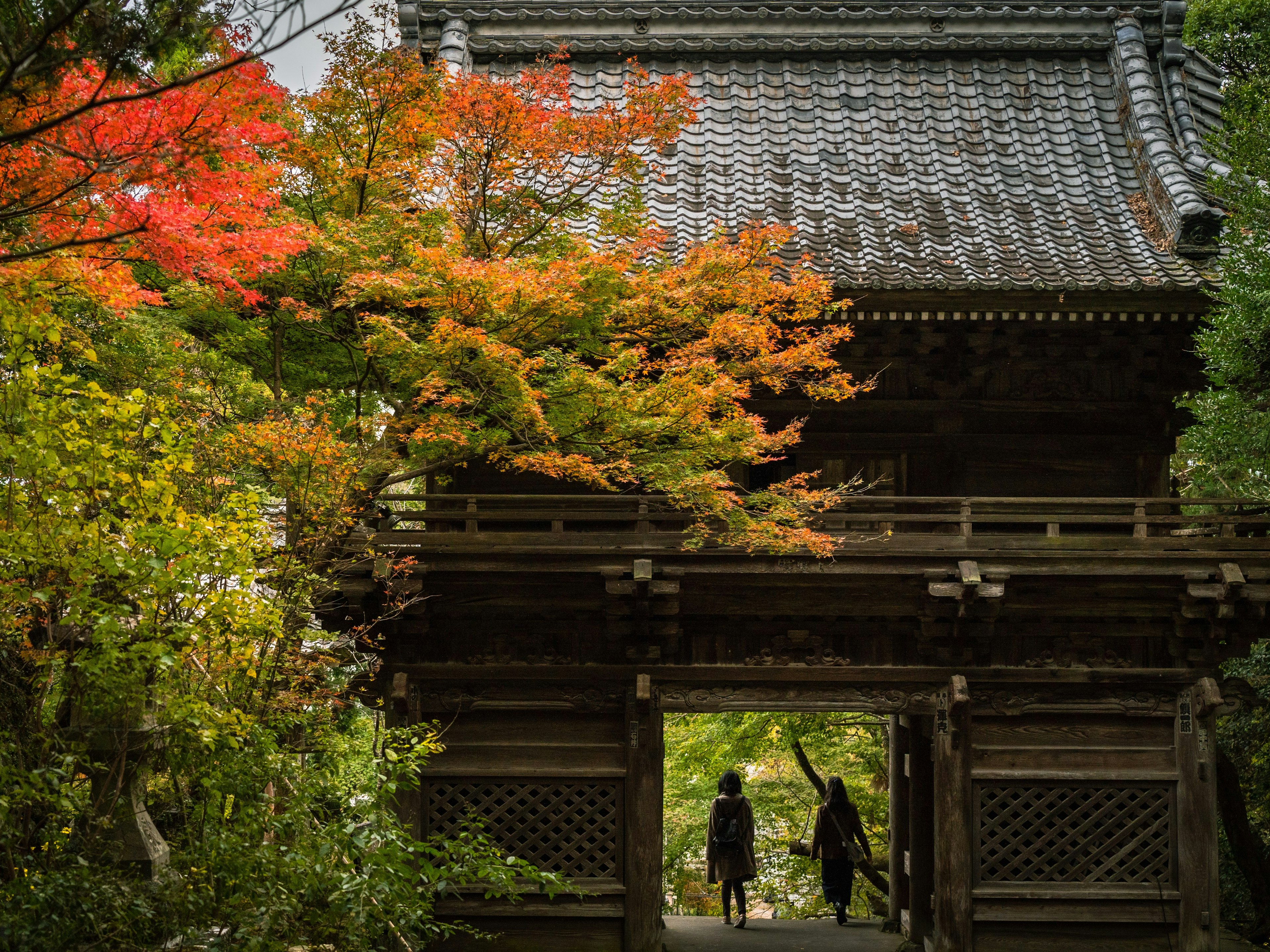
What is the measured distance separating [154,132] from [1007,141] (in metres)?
9.69

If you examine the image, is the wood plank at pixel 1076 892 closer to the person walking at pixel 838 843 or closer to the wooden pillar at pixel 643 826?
the person walking at pixel 838 843

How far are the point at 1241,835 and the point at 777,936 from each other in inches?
226

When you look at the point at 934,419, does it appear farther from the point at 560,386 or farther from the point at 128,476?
the point at 128,476

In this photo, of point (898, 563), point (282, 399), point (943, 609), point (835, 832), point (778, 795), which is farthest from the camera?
point (778, 795)

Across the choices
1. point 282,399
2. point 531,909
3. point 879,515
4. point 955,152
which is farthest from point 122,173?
point 955,152

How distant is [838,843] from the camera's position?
42.1ft

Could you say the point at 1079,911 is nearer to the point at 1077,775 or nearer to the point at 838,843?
the point at 1077,775

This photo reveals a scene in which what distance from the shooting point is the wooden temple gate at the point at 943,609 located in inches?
373

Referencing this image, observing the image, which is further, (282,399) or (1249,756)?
(1249,756)

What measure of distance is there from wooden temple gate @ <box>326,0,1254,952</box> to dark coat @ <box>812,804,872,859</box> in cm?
240

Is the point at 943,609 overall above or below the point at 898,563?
below

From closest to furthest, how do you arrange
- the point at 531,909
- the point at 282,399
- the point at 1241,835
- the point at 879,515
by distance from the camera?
the point at 282,399, the point at 879,515, the point at 531,909, the point at 1241,835

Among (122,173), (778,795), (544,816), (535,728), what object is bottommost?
(778,795)

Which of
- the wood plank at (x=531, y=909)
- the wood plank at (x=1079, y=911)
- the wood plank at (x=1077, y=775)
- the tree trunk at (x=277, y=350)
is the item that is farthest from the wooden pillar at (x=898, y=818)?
the tree trunk at (x=277, y=350)
